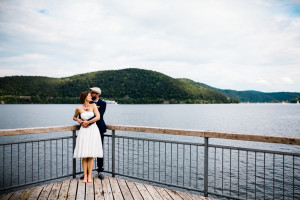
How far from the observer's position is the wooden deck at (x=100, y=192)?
3.71 m

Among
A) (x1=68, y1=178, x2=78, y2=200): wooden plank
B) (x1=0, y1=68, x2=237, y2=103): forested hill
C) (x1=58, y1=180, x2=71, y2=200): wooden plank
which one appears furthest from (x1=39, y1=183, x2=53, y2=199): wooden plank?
(x1=0, y1=68, x2=237, y2=103): forested hill

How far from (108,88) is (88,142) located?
440ft

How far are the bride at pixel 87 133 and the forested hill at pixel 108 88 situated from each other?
125 m

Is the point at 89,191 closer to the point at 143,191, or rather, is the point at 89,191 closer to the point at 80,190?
the point at 80,190

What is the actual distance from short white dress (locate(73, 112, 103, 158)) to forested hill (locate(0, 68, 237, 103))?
124856 millimetres

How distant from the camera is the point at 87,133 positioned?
4312 mm

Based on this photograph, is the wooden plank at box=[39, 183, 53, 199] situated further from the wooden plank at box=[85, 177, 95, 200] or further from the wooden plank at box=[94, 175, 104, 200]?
the wooden plank at box=[94, 175, 104, 200]

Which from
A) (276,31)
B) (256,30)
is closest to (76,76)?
(256,30)

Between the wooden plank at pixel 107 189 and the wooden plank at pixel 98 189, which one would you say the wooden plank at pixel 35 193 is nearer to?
the wooden plank at pixel 98 189

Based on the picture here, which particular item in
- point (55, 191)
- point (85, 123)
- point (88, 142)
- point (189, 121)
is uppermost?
point (85, 123)

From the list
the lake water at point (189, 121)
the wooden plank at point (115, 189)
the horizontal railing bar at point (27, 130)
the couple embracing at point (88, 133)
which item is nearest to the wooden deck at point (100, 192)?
the wooden plank at point (115, 189)

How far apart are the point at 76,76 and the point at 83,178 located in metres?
144

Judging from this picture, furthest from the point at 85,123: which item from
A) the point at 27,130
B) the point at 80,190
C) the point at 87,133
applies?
the point at 80,190

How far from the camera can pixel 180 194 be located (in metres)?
3.89
